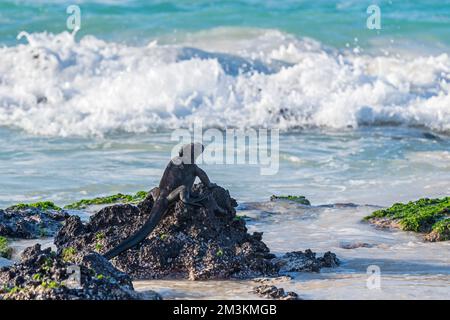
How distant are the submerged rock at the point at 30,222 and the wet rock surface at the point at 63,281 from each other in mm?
2556

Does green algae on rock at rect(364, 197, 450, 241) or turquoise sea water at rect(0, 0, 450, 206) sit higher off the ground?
turquoise sea water at rect(0, 0, 450, 206)

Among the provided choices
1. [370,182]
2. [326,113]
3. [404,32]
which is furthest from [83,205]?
[404,32]

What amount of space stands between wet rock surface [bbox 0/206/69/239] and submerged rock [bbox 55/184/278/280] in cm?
100

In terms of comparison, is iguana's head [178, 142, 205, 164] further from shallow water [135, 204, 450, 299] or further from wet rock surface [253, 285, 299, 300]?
wet rock surface [253, 285, 299, 300]

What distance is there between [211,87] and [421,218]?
36.3 ft

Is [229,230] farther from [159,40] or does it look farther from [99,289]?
[159,40]

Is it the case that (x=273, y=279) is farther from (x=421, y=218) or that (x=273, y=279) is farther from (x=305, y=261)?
(x=421, y=218)

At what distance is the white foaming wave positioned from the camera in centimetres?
1750

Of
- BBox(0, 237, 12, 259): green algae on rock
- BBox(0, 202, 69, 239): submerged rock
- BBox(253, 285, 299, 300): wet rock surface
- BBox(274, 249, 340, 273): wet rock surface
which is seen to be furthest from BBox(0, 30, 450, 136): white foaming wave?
BBox(253, 285, 299, 300): wet rock surface

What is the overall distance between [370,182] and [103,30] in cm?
1446

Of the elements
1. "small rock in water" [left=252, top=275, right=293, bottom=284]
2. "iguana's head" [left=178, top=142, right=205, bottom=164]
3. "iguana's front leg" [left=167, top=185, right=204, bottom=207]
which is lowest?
"small rock in water" [left=252, top=275, right=293, bottom=284]

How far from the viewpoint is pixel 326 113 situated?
57.9ft

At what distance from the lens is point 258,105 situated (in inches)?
717
